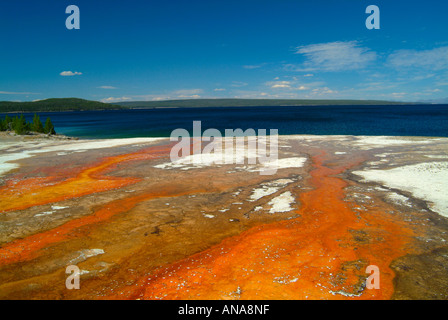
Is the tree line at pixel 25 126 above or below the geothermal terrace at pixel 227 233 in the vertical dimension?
above

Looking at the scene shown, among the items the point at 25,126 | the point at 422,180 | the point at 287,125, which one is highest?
the point at 287,125

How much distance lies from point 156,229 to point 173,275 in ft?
7.70

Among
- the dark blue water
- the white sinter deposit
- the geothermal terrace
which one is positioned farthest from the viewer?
the dark blue water

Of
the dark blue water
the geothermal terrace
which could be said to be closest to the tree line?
the dark blue water

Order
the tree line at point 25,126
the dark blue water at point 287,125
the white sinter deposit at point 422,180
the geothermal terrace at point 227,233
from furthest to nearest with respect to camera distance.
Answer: the dark blue water at point 287,125 → the tree line at point 25,126 → the white sinter deposit at point 422,180 → the geothermal terrace at point 227,233

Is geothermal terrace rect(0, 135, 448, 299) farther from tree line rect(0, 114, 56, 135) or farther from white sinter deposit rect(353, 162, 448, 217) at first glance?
tree line rect(0, 114, 56, 135)

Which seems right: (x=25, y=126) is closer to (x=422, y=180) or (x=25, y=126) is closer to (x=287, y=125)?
(x=422, y=180)

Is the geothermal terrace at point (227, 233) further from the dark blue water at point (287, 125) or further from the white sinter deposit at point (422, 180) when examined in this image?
the dark blue water at point (287, 125)

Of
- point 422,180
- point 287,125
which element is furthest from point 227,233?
point 287,125

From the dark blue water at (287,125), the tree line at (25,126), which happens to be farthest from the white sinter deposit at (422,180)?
the tree line at (25,126)

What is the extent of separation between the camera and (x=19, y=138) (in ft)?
103

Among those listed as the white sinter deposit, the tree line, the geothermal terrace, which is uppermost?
the tree line
